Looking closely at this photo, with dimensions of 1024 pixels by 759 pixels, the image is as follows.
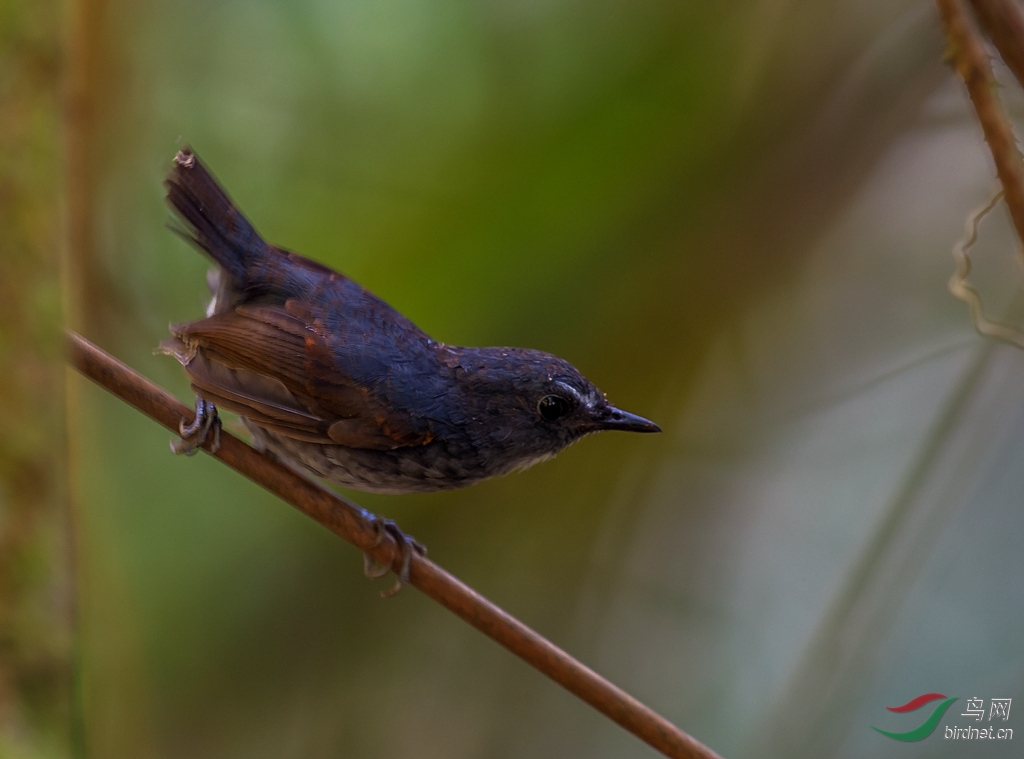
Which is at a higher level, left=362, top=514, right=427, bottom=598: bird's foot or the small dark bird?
the small dark bird

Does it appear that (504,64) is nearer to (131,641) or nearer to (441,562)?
(441,562)

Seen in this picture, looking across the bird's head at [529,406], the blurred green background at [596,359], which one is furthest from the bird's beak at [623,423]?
the blurred green background at [596,359]

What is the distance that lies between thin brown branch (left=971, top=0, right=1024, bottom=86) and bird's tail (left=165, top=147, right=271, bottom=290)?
172 cm

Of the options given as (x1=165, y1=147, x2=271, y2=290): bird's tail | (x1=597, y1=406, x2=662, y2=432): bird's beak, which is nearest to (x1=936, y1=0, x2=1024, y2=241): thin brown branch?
(x1=597, y1=406, x2=662, y2=432): bird's beak

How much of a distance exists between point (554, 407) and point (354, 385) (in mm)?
515

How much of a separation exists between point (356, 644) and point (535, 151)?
6.01 feet

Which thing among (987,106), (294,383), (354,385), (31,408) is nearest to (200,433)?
(294,383)

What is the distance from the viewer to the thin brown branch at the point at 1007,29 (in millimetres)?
1234

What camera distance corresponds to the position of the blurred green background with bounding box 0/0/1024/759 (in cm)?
262

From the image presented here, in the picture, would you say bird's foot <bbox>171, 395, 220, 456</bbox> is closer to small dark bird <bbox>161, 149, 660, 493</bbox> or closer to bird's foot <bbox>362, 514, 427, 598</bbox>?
small dark bird <bbox>161, 149, 660, 493</bbox>

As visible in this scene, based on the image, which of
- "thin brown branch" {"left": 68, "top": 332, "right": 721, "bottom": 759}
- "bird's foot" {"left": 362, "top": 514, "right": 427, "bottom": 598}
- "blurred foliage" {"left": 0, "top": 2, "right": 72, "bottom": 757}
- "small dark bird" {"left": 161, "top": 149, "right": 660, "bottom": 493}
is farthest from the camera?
"bird's foot" {"left": 362, "top": 514, "right": 427, "bottom": 598}

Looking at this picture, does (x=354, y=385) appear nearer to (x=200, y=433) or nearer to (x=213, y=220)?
(x=200, y=433)

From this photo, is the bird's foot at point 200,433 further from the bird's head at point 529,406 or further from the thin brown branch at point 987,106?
the thin brown branch at point 987,106

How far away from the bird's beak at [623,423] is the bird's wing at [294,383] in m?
0.46
